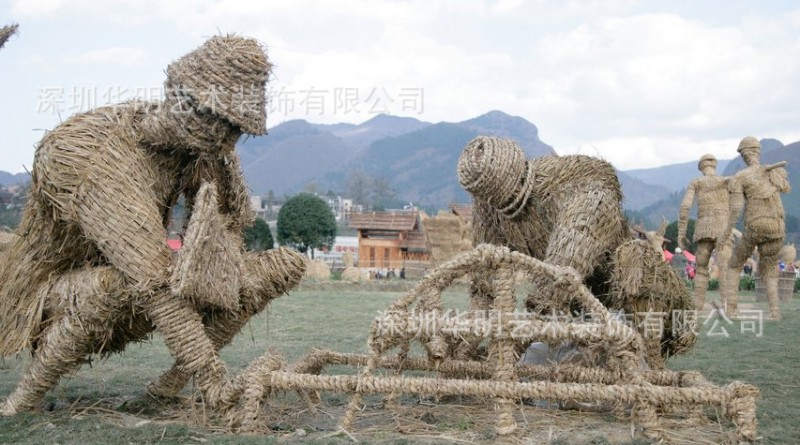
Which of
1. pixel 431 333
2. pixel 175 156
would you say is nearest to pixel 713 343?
pixel 431 333

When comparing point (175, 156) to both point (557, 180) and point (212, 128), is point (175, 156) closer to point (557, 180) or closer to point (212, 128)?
point (212, 128)

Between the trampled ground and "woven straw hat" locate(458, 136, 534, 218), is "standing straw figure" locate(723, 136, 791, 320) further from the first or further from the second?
"woven straw hat" locate(458, 136, 534, 218)

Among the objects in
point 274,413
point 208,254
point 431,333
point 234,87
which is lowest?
point 274,413

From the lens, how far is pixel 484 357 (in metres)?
3.73

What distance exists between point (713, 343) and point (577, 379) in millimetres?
4019

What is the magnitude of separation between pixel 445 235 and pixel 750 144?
10.4m

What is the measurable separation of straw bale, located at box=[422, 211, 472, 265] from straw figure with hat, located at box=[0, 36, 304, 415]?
15.3 metres

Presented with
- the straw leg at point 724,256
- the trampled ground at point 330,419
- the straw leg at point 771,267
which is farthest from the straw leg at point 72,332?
the straw leg at point 724,256

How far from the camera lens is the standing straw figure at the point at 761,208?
8703 mm

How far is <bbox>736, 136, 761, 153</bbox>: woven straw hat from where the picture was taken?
888 centimetres

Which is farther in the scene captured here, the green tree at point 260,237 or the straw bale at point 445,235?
the green tree at point 260,237

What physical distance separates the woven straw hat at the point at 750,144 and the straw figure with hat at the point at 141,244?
24.0 feet

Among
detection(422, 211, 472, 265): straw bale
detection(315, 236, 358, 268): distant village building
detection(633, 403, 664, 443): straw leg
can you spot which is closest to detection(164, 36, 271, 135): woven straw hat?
detection(633, 403, 664, 443): straw leg

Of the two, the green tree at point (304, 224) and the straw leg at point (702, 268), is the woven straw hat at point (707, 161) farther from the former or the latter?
the green tree at point (304, 224)
